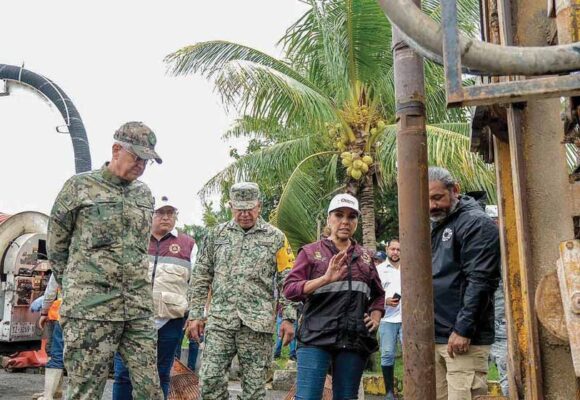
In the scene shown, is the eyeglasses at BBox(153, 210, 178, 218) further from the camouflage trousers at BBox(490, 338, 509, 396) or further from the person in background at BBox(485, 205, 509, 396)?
the camouflage trousers at BBox(490, 338, 509, 396)

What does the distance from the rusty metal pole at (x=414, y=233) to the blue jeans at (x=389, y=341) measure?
4.42 metres

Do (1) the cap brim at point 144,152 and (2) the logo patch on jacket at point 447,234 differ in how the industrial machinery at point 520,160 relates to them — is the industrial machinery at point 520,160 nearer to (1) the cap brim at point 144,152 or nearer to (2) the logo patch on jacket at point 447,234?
(2) the logo patch on jacket at point 447,234

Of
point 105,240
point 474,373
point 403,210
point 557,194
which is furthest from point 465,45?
point 105,240

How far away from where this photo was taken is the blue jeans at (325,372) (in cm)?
391

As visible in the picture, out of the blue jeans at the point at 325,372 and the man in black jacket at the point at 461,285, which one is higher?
the man in black jacket at the point at 461,285

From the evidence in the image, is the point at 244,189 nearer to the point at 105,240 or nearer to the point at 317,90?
the point at 105,240

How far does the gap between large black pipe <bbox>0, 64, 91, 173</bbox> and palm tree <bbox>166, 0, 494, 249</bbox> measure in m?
4.84

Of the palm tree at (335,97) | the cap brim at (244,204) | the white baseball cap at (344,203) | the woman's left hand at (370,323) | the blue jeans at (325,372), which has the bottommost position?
the blue jeans at (325,372)

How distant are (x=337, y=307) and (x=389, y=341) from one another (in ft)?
10.5

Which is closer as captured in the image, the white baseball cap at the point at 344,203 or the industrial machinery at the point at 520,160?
the industrial machinery at the point at 520,160

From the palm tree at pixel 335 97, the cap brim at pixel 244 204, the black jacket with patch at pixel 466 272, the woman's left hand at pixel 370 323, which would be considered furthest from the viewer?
the palm tree at pixel 335 97

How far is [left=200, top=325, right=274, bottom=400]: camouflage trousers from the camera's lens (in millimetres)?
4453

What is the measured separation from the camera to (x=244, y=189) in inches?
191

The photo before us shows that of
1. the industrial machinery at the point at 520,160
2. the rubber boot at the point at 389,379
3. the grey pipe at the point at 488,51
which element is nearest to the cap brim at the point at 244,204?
the industrial machinery at the point at 520,160
